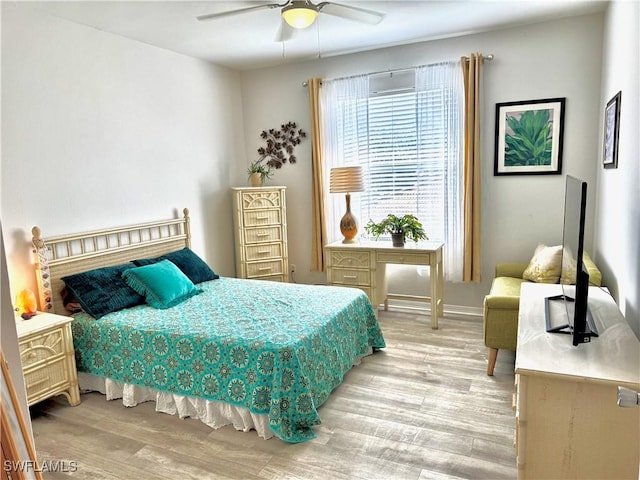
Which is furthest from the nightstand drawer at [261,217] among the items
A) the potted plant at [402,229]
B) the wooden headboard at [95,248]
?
the potted plant at [402,229]

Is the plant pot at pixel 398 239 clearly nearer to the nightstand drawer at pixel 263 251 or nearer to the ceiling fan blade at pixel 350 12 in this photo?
the nightstand drawer at pixel 263 251

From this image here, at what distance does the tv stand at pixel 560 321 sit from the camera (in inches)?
79.7

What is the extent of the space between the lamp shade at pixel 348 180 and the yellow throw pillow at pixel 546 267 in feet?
5.51

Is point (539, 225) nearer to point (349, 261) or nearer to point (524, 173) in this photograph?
point (524, 173)

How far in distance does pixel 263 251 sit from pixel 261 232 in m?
0.21

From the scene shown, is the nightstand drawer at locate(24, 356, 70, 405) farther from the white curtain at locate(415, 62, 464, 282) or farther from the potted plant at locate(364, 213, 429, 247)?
the white curtain at locate(415, 62, 464, 282)

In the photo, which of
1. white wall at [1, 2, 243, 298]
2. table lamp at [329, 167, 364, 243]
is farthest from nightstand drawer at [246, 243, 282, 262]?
table lamp at [329, 167, 364, 243]

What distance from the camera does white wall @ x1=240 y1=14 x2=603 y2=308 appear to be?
→ 3.78 m

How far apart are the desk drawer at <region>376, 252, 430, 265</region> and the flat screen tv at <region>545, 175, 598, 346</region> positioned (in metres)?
1.49

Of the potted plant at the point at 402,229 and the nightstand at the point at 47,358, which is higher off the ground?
the potted plant at the point at 402,229

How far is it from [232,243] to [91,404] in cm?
257

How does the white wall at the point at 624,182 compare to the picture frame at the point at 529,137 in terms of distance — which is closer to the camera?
the white wall at the point at 624,182

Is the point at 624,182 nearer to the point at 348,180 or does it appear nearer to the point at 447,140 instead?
the point at 447,140

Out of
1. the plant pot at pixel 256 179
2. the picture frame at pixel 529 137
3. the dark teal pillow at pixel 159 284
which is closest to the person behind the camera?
the dark teal pillow at pixel 159 284
